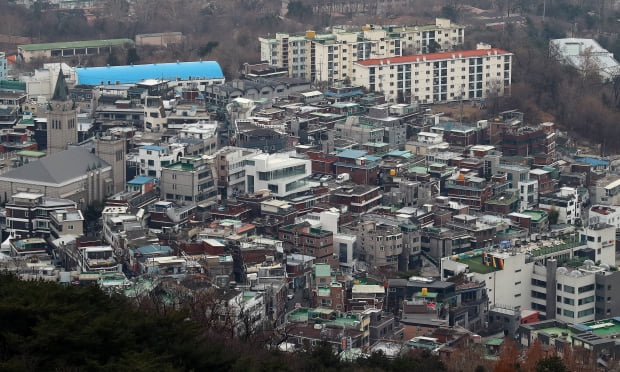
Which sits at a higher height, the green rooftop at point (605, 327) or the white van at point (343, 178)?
the white van at point (343, 178)

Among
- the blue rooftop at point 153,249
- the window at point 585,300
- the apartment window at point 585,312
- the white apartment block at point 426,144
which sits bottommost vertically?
the apartment window at point 585,312

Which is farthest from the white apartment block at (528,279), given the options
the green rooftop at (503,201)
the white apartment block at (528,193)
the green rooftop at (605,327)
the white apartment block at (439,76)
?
the white apartment block at (439,76)

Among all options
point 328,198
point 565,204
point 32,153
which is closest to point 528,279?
point 565,204

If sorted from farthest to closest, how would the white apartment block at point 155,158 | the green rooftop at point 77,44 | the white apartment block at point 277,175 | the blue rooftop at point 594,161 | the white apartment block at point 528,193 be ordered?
the green rooftop at point 77,44, the blue rooftop at point 594,161, the white apartment block at point 528,193, the white apartment block at point 155,158, the white apartment block at point 277,175

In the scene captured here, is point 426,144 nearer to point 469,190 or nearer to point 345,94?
point 469,190

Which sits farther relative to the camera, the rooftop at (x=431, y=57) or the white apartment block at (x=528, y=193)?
the rooftop at (x=431, y=57)

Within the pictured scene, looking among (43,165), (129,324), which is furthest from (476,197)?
(129,324)

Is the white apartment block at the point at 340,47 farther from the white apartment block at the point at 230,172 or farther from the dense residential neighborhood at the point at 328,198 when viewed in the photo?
the white apartment block at the point at 230,172

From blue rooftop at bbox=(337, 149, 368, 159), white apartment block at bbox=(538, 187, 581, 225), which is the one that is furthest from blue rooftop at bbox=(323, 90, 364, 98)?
white apartment block at bbox=(538, 187, 581, 225)
